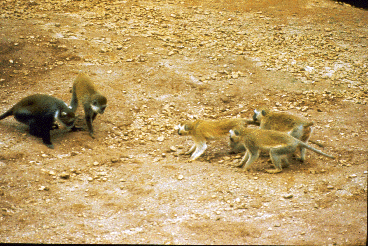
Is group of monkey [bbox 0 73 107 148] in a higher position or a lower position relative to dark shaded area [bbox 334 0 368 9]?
lower

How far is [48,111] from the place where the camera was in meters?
7.02

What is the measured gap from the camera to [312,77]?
950 centimetres

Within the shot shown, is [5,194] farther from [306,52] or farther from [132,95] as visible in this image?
[306,52]

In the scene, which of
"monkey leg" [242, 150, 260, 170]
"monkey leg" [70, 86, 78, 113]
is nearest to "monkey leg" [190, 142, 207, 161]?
"monkey leg" [242, 150, 260, 170]

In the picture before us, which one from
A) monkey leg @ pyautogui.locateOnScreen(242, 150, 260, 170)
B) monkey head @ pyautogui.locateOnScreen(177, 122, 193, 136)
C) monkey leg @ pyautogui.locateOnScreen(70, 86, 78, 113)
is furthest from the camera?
monkey leg @ pyautogui.locateOnScreen(70, 86, 78, 113)

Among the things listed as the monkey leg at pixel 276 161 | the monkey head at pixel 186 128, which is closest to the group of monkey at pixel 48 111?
the monkey head at pixel 186 128

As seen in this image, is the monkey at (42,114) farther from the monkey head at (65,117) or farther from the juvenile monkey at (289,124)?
the juvenile monkey at (289,124)

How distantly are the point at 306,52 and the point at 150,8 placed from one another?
209 inches

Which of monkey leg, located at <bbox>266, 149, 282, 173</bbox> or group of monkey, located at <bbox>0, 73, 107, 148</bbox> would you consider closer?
monkey leg, located at <bbox>266, 149, 282, 173</bbox>

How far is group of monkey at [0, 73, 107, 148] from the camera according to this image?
6949 millimetres

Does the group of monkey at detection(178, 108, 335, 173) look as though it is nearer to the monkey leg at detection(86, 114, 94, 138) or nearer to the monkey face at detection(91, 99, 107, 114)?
the monkey face at detection(91, 99, 107, 114)

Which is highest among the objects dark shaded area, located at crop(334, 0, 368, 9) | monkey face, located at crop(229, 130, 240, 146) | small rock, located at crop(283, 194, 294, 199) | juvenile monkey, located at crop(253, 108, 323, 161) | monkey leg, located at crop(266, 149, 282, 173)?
dark shaded area, located at crop(334, 0, 368, 9)

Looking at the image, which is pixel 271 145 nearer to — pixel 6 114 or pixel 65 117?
pixel 65 117

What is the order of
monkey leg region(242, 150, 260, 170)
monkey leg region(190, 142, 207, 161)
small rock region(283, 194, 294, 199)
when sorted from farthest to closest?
1. monkey leg region(190, 142, 207, 161)
2. monkey leg region(242, 150, 260, 170)
3. small rock region(283, 194, 294, 199)
